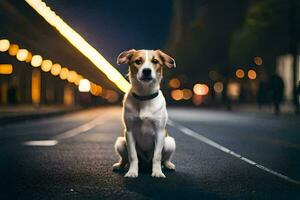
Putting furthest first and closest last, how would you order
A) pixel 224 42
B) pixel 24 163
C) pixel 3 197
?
pixel 224 42, pixel 24 163, pixel 3 197

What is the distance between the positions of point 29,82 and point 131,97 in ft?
186

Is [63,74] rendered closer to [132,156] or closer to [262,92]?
[262,92]

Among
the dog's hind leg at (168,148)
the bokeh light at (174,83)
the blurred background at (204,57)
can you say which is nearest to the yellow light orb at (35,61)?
the blurred background at (204,57)

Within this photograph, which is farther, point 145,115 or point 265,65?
point 265,65

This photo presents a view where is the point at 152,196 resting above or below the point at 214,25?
below

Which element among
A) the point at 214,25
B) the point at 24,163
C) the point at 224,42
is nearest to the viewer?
the point at 24,163

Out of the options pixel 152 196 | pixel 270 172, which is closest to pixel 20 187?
pixel 152 196

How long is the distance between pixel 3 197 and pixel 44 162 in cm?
341

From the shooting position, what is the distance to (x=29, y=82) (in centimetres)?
6303

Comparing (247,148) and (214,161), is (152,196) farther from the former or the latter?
(247,148)

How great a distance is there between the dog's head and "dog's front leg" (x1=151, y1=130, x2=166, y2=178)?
2.24 feet

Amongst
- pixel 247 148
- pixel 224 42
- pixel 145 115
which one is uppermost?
pixel 224 42

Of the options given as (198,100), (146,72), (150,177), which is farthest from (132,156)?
(198,100)

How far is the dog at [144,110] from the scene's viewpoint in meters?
7.38
